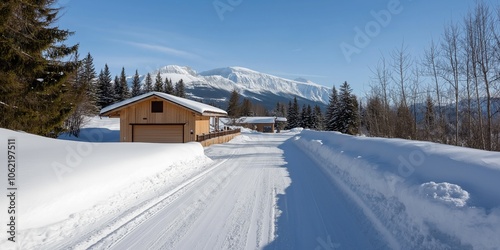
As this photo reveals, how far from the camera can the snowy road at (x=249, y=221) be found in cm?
416

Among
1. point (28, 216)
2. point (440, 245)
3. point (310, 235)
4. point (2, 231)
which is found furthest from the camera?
point (310, 235)

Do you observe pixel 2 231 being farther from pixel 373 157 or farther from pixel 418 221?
pixel 373 157

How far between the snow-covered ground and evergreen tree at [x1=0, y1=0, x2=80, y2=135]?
6.66m

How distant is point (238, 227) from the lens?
4.77 meters

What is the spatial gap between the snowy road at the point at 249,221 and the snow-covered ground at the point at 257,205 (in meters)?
0.02

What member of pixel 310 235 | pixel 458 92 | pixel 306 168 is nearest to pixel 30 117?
pixel 306 168

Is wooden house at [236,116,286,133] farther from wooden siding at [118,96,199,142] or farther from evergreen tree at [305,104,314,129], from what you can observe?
wooden siding at [118,96,199,142]

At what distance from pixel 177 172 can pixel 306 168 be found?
5.07 metres

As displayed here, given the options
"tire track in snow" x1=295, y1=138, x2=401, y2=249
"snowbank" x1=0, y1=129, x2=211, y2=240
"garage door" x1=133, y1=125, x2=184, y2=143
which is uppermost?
"garage door" x1=133, y1=125, x2=184, y2=143

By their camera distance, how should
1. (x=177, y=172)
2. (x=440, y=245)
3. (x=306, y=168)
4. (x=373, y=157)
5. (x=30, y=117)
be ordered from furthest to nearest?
(x=30, y=117)
(x=306, y=168)
(x=177, y=172)
(x=373, y=157)
(x=440, y=245)

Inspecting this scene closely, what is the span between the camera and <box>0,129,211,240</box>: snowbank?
4512mm

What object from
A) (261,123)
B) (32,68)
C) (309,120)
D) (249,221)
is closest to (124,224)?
(249,221)

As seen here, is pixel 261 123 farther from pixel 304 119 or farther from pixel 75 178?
pixel 75 178

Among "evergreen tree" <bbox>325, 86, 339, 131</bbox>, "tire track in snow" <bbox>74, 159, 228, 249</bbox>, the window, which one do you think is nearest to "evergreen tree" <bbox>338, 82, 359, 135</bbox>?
"evergreen tree" <bbox>325, 86, 339, 131</bbox>
